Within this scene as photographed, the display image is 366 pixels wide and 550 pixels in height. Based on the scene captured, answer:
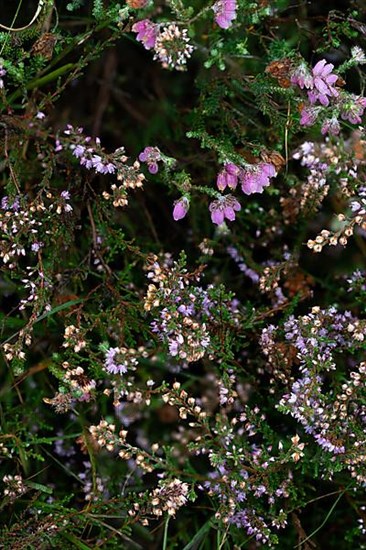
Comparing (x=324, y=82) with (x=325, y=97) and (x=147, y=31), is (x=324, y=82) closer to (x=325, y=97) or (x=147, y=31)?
(x=325, y=97)

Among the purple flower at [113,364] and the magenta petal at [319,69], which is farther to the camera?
the purple flower at [113,364]

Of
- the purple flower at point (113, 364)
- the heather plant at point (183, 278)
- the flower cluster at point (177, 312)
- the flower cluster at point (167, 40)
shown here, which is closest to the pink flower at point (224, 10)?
the heather plant at point (183, 278)

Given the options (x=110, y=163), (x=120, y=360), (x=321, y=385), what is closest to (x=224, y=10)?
(x=110, y=163)

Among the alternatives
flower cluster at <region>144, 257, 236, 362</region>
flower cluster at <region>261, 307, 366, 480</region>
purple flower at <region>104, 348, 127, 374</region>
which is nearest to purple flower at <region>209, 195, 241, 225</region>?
flower cluster at <region>144, 257, 236, 362</region>

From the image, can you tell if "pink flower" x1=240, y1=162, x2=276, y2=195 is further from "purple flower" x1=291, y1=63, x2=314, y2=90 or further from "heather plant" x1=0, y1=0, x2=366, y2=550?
"purple flower" x1=291, y1=63, x2=314, y2=90

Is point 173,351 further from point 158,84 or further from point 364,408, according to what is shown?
point 158,84

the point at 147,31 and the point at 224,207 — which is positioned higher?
the point at 147,31

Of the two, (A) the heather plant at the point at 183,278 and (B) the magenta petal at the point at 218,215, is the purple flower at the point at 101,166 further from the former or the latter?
(B) the magenta petal at the point at 218,215

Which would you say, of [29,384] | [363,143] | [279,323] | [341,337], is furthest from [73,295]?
[363,143]
